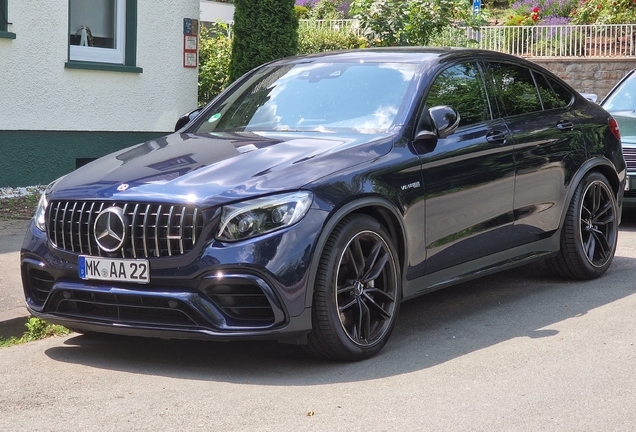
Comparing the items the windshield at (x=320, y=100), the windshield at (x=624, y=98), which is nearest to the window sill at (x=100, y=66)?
the windshield at (x=624, y=98)

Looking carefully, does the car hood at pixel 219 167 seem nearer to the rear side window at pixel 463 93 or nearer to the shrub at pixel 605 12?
the rear side window at pixel 463 93

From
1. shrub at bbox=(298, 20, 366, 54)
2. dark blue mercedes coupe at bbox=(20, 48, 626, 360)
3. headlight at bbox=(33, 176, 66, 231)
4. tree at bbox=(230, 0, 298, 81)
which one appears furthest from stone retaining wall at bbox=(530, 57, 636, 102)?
headlight at bbox=(33, 176, 66, 231)

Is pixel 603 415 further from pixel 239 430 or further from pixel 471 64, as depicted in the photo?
pixel 471 64

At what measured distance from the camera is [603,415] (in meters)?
4.54

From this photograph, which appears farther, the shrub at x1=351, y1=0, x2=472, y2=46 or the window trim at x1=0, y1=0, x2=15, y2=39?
A: the shrub at x1=351, y1=0, x2=472, y2=46

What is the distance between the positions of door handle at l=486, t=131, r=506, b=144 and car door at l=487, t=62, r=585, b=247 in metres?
0.13

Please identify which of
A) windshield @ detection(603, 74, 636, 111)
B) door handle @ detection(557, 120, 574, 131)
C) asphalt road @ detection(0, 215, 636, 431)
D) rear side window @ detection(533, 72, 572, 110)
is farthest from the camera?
windshield @ detection(603, 74, 636, 111)

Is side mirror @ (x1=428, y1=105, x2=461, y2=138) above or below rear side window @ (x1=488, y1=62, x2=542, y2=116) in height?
below

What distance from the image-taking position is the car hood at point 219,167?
17.0 ft

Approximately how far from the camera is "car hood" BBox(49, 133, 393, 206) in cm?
518

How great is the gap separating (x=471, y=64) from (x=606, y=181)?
164 cm

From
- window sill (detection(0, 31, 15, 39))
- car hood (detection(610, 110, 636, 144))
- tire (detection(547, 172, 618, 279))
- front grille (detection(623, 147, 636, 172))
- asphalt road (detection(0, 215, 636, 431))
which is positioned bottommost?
asphalt road (detection(0, 215, 636, 431))

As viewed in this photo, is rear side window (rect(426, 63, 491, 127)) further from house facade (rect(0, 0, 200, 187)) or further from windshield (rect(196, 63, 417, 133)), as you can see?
house facade (rect(0, 0, 200, 187))

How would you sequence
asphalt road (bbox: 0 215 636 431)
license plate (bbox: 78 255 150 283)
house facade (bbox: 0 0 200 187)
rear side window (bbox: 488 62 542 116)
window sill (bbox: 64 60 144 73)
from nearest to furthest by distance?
asphalt road (bbox: 0 215 636 431) < license plate (bbox: 78 255 150 283) < rear side window (bbox: 488 62 542 116) < house facade (bbox: 0 0 200 187) < window sill (bbox: 64 60 144 73)
